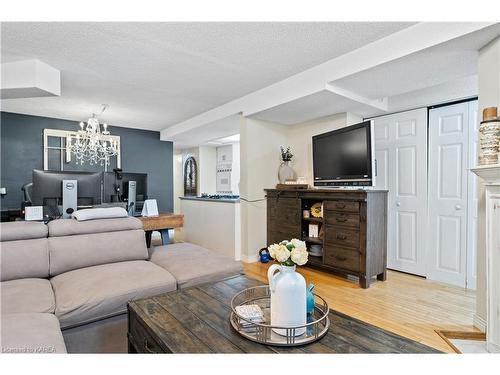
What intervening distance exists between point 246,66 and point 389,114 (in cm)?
201

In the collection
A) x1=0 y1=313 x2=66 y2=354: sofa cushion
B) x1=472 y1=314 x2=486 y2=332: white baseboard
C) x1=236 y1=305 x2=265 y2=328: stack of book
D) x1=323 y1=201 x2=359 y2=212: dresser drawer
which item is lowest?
x1=472 y1=314 x2=486 y2=332: white baseboard

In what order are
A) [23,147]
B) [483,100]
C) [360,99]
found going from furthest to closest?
[23,147] → [360,99] → [483,100]

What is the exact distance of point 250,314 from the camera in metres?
1.27

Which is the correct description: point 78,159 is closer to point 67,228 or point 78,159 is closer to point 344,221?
point 67,228

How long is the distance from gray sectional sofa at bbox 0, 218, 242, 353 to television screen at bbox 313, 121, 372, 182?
173cm

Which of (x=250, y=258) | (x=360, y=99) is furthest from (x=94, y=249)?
(x=360, y=99)

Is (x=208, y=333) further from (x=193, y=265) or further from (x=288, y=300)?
(x=193, y=265)

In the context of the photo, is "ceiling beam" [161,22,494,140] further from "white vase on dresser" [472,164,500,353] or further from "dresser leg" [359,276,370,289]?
"dresser leg" [359,276,370,289]

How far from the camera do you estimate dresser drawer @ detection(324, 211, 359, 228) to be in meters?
2.96

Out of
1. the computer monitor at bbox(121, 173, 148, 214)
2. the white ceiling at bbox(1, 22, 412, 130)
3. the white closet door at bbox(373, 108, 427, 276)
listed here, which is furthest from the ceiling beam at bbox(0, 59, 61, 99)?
the white closet door at bbox(373, 108, 427, 276)

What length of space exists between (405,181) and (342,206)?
982mm

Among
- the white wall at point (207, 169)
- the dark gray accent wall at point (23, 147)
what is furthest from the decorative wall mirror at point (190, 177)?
the dark gray accent wall at point (23, 147)

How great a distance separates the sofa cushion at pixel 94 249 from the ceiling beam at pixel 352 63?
2.15 metres

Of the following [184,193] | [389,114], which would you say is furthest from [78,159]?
[389,114]
